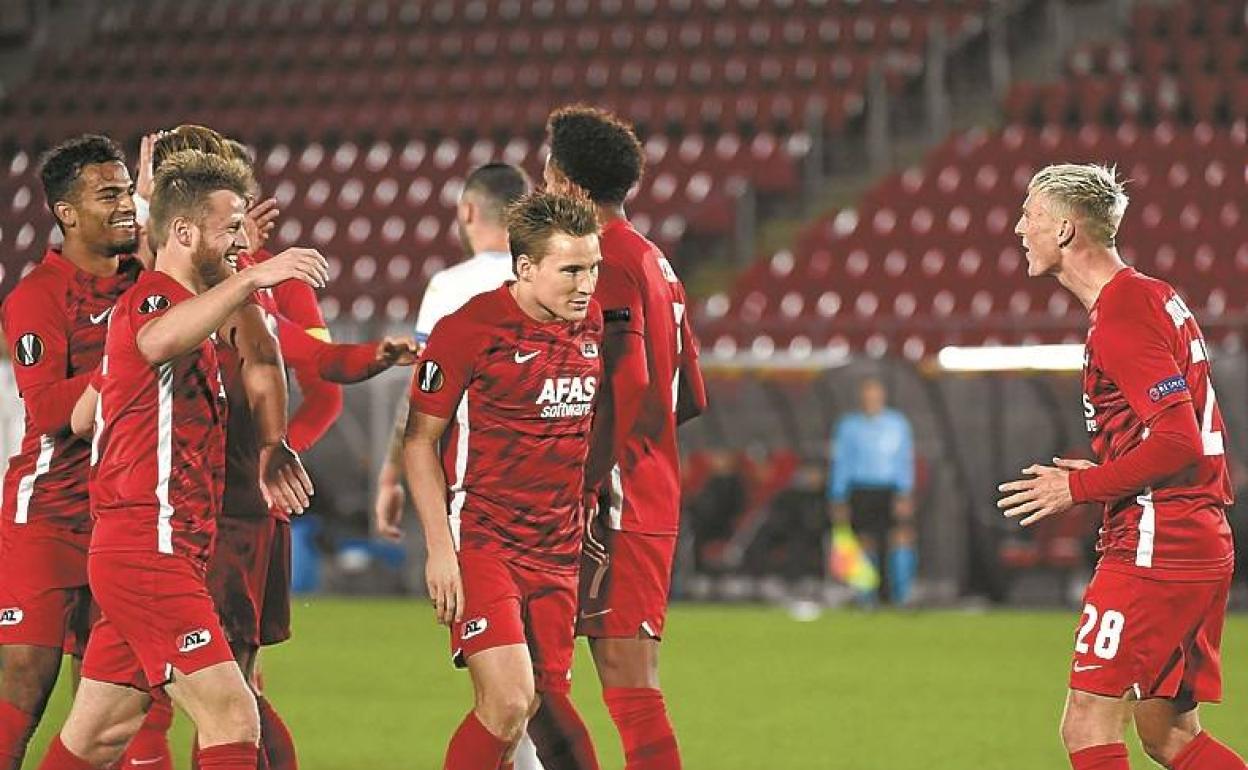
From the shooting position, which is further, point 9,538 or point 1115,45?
point 1115,45

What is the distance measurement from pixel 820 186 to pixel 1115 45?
3324mm

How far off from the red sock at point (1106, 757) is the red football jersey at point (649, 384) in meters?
1.39

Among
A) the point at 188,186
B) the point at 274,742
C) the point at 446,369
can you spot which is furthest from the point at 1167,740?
the point at 188,186

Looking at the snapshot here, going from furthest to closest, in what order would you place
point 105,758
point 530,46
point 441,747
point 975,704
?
point 530,46 < point 975,704 < point 441,747 < point 105,758

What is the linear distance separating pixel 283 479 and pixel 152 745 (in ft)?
2.97

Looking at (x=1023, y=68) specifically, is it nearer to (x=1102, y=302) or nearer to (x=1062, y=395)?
(x=1062, y=395)

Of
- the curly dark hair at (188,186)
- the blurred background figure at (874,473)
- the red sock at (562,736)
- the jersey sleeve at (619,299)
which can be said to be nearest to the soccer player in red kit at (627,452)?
the jersey sleeve at (619,299)

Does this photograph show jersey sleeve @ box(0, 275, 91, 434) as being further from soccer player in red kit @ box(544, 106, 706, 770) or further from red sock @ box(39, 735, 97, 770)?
soccer player in red kit @ box(544, 106, 706, 770)

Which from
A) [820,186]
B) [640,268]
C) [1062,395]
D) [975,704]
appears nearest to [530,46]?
[820,186]

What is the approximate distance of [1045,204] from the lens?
5.39 metres

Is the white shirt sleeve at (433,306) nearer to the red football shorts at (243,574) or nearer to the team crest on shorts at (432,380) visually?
the red football shorts at (243,574)

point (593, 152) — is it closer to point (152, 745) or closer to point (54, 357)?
point (54, 357)

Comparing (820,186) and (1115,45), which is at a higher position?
(1115,45)

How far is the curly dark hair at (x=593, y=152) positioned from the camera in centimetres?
581
